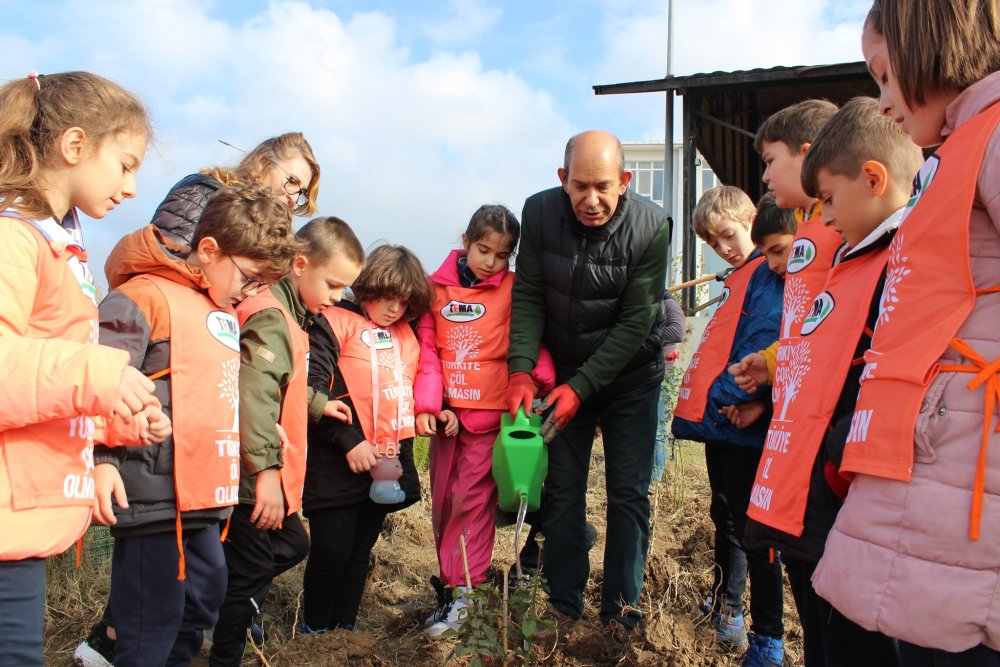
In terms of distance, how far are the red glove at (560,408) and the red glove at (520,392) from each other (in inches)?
2.8

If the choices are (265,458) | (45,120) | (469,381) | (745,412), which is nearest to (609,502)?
(745,412)

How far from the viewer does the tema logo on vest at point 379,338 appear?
3.37m

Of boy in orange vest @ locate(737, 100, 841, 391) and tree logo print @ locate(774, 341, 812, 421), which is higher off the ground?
boy in orange vest @ locate(737, 100, 841, 391)

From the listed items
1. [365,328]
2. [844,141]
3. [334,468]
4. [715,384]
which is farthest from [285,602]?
[844,141]

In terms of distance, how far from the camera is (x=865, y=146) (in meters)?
1.83

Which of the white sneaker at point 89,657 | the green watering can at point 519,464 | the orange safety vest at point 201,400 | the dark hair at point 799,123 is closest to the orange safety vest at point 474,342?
the green watering can at point 519,464

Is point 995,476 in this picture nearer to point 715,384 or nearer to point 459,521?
point 715,384

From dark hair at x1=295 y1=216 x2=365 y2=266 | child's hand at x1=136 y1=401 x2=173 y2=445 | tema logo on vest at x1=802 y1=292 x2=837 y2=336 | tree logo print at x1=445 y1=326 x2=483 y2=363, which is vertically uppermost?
dark hair at x1=295 y1=216 x2=365 y2=266

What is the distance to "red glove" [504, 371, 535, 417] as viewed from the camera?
121 inches

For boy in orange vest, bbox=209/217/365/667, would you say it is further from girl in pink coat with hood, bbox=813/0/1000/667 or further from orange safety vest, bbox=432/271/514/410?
girl in pink coat with hood, bbox=813/0/1000/667

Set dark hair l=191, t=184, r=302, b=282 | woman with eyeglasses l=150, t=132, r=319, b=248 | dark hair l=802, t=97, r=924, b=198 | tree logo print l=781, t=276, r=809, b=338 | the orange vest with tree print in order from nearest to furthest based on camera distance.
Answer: the orange vest with tree print → dark hair l=802, t=97, r=924, b=198 → tree logo print l=781, t=276, r=809, b=338 → dark hair l=191, t=184, r=302, b=282 → woman with eyeglasses l=150, t=132, r=319, b=248

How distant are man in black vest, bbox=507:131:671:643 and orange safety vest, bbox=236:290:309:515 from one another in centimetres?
80

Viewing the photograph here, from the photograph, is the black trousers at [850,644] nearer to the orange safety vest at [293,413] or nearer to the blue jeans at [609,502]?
the blue jeans at [609,502]

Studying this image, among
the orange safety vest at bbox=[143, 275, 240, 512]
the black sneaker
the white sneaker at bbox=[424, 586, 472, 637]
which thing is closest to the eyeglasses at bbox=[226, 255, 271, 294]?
the orange safety vest at bbox=[143, 275, 240, 512]
